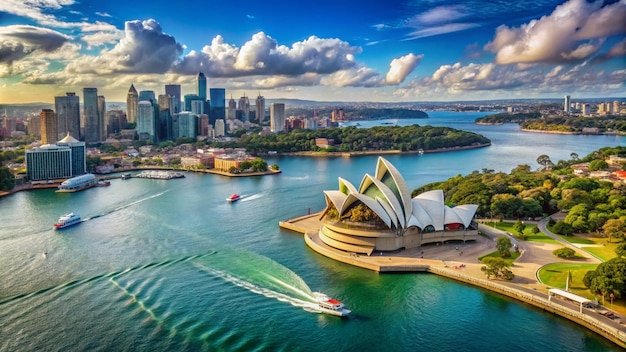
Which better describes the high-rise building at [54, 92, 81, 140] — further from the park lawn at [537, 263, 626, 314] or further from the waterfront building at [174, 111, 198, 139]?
the park lawn at [537, 263, 626, 314]

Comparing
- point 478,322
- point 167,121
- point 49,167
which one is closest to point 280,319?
point 478,322

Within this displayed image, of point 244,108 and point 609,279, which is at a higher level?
point 244,108

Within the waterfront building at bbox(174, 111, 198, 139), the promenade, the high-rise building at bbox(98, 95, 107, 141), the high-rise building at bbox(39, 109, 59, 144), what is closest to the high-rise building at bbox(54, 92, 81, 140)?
the high-rise building at bbox(98, 95, 107, 141)

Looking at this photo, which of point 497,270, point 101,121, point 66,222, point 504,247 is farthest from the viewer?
point 101,121

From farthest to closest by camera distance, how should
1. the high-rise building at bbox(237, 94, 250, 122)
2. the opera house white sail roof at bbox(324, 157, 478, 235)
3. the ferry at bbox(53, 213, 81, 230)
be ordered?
the high-rise building at bbox(237, 94, 250, 122) < the ferry at bbox(53, 213, 81, 230) < the opera house white sail roof at bbox(324, 157, 478, 235)

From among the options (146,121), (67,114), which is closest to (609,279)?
(67,114)

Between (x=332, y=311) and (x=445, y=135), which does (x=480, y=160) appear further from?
(x=332, y=311)

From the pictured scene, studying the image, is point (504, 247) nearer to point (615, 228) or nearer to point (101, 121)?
point (615, 228)
